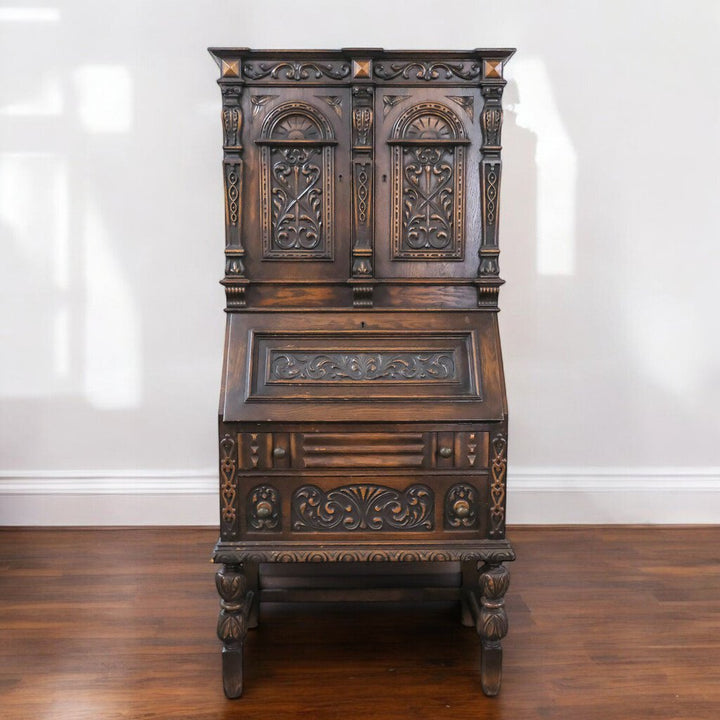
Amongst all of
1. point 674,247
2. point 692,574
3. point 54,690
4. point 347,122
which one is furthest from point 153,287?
point 692,574

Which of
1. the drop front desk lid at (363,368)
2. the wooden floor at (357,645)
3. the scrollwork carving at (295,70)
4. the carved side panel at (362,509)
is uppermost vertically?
the scrollwork carving at (295,70)

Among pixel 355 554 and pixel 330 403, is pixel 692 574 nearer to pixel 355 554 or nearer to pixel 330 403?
pixel 355 554

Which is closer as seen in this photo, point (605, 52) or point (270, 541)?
point (270, 541)

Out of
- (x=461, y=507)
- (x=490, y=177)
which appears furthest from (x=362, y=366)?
(x=490, y=177)

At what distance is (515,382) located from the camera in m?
3.55

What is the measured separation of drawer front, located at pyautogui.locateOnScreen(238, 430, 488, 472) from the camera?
2.16 m

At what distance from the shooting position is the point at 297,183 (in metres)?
2.31

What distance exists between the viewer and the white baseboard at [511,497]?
3529mm

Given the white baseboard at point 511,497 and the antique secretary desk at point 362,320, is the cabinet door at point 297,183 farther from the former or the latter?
the white baseboard at point 511,497

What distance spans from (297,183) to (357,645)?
166 centimetres

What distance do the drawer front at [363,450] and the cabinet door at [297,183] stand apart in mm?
568

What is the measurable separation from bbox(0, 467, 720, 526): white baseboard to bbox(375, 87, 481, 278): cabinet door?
65.4 inches

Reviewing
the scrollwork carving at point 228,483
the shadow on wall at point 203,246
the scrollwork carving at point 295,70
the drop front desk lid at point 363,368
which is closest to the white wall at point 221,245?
the shadow on wall at point 203,246

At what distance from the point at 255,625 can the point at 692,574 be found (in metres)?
1.94
